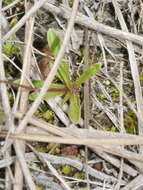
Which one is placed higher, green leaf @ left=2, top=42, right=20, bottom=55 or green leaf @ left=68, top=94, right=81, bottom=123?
green leaf @ left=2, top=42, right=20, bottom=55

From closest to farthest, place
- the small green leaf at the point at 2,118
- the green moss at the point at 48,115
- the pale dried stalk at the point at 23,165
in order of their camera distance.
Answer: the pale dried stalk at the point at 23,165 → the small green leaf at the point at 2,118 → the green moss at the point at 48,115

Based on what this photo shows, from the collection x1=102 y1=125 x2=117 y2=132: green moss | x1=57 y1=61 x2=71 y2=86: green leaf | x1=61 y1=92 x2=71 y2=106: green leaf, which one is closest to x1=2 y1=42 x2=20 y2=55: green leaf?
x1=57 y1=61 x2=71 y2=86: green leaf

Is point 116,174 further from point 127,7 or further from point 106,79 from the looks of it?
point 127,7

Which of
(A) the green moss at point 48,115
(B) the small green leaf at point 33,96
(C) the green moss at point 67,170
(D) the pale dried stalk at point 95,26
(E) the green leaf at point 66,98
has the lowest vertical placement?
(C) the green moss at point 67,170

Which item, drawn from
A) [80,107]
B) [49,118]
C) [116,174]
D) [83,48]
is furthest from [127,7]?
[116,174]

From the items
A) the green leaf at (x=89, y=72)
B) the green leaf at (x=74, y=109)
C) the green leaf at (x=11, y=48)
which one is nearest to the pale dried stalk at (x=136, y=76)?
the green leaf at (x=89, y=72)

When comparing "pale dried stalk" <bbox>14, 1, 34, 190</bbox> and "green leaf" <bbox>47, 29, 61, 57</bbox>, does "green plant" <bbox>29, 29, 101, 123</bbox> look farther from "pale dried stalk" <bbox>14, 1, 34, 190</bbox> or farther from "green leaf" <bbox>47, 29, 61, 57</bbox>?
"pale dried stalk" <bbox>14, 1, 34, 190</bbox>

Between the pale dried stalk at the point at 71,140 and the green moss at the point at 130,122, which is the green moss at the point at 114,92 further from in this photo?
the pale dried stalk at the point at 71,140

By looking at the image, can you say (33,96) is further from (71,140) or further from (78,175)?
(78,175)
